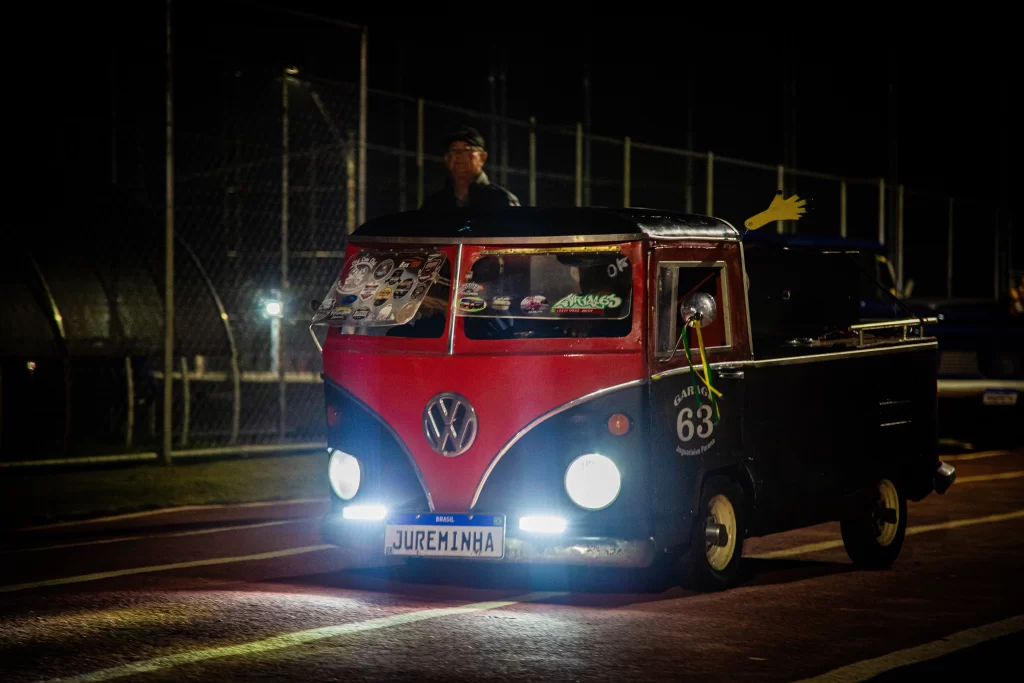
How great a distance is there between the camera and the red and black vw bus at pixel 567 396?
8625mm

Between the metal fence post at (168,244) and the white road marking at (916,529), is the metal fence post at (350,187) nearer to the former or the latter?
the metal fence post at (168,244)

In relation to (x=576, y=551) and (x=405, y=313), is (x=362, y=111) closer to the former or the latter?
(x=405, y=313)

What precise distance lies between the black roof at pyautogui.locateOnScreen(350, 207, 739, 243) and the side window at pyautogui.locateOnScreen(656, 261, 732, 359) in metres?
0.18

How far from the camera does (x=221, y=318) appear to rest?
21.1 m

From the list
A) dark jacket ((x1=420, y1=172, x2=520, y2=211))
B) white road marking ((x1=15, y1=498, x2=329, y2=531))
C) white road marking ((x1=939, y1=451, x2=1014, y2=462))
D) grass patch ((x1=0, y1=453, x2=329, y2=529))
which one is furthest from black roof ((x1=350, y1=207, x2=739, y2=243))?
white road marking ((x1=939, y1=451, x2=1014, y2=462))

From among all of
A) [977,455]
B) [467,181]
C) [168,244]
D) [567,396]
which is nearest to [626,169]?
[977,455]

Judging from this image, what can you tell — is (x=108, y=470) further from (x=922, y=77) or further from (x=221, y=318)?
(x=922, y=77)

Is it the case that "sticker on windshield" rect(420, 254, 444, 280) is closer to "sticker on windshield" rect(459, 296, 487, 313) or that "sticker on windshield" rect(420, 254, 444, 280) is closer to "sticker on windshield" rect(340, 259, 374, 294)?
"sticker on windshield" rect(459, 296, 487, 313)

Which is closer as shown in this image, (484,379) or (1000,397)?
(484,379)

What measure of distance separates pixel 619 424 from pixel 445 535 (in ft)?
3.67

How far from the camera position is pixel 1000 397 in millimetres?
20344

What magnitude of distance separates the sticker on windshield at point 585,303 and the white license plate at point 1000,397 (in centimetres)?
1269

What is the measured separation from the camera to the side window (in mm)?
8844

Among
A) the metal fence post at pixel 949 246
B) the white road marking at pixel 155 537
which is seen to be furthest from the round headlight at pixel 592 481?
the metal fence post at pixel 949 246
